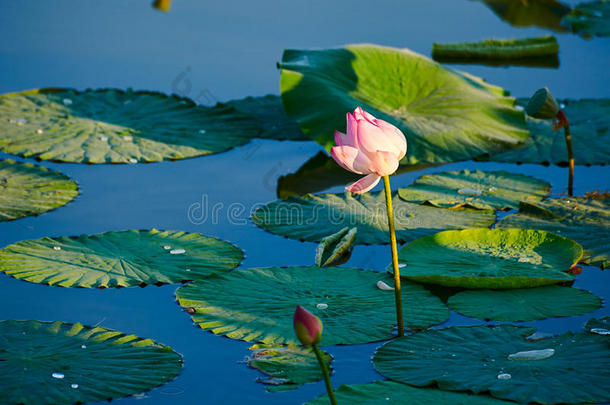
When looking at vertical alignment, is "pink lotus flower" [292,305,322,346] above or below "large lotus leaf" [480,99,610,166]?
below

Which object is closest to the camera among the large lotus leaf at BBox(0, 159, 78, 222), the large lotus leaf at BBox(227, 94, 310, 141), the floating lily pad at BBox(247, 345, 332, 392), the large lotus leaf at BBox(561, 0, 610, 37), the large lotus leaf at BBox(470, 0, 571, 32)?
the floating lily pad at BBox(247, 345, 332, 392)

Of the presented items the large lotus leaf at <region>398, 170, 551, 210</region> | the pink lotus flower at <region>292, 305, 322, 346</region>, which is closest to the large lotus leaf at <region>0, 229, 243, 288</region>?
the large lotus leaf at <region>398, 170, 551, 210</region>

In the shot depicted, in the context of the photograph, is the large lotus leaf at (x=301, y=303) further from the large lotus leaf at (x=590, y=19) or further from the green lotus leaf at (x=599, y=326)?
the large lotus leaf at (x=590, y=19)

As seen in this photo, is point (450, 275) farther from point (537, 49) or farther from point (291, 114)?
point (537, 49)

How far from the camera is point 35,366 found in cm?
191

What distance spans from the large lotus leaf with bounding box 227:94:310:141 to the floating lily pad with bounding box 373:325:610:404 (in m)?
2.00

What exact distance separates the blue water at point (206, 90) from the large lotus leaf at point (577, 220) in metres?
0.12

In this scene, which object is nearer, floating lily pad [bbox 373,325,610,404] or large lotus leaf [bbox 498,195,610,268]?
floating lily pad [bbox 373,325,610,404]

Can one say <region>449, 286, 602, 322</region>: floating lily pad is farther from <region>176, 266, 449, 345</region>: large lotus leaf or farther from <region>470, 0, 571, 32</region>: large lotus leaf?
<region>470, 0, 571, 32</region>: large lotus leaf

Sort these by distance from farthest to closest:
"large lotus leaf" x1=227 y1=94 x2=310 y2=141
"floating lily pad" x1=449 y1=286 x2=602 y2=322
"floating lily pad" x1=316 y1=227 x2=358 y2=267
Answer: "large lotus leaf" x1=227 y1=94 x2=310 y2=141 → "floating lily pad" x1=316 y1=227 x2=358 y2=267 → "floating lily pad" x1=449 y1=286 x2=602 y2=322

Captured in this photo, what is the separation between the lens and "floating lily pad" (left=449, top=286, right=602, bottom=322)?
2.29 m

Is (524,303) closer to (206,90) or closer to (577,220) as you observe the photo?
(577,220)

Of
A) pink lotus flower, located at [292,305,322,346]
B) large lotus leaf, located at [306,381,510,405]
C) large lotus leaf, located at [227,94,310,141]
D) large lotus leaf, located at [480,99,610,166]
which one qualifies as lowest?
large lotus leaf, located at [306,381,510,405]

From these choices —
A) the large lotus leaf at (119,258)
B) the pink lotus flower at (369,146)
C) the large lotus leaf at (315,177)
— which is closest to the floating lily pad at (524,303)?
the pink lotus flower at (369,146)
